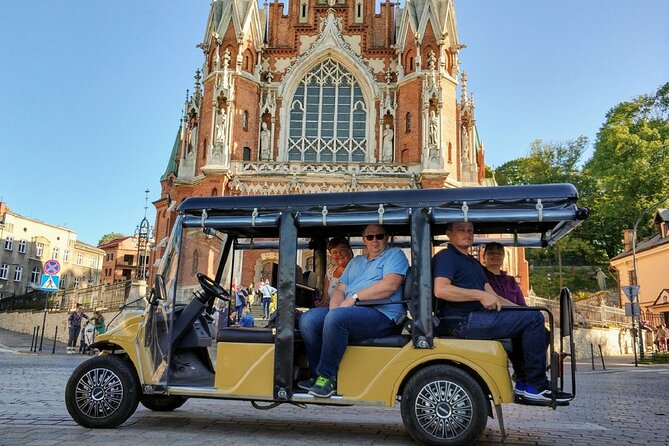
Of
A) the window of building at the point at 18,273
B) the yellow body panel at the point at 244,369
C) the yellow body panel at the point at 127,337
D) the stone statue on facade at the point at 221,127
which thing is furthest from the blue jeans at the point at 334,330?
the window of building at the point at 18,273

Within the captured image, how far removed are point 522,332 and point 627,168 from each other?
135 ft

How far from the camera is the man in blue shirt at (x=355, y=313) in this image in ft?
17.2

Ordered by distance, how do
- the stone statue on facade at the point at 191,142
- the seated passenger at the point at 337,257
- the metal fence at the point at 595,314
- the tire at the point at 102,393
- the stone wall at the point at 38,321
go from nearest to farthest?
the tire at the point at 102,393
the seated passenger at the point at 337,257
the metal fence at the point at 595,314
the stone wall at the point at 38,321
the stone statue on facade at the point at 191,142

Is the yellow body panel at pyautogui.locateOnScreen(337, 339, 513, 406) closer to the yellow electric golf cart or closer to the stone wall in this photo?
the yellow electric golf cart

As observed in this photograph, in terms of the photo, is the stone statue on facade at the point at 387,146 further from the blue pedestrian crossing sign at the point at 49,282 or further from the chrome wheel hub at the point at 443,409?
the chrome wheel hub at the point at 443,409

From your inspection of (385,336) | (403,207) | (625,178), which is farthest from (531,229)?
(625,178)

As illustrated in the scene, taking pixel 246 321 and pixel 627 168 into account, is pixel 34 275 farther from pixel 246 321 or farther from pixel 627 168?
pixel 246 321

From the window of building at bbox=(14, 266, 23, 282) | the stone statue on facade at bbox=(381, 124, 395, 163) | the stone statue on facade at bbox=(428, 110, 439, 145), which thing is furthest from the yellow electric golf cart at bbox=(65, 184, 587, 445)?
the window of building at bbox=(14, 266, 23, 282)

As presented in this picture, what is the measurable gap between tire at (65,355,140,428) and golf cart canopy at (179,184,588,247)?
1.59 m

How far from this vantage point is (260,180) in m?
26.8

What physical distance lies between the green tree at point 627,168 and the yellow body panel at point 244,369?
134ft

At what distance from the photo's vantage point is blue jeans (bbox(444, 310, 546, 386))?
5062 millimetres

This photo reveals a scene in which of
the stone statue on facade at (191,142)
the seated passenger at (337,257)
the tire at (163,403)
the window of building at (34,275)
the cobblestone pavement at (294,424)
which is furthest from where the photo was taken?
the window of building at (34,275)

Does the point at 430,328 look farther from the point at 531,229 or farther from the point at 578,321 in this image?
the point at 578,321
